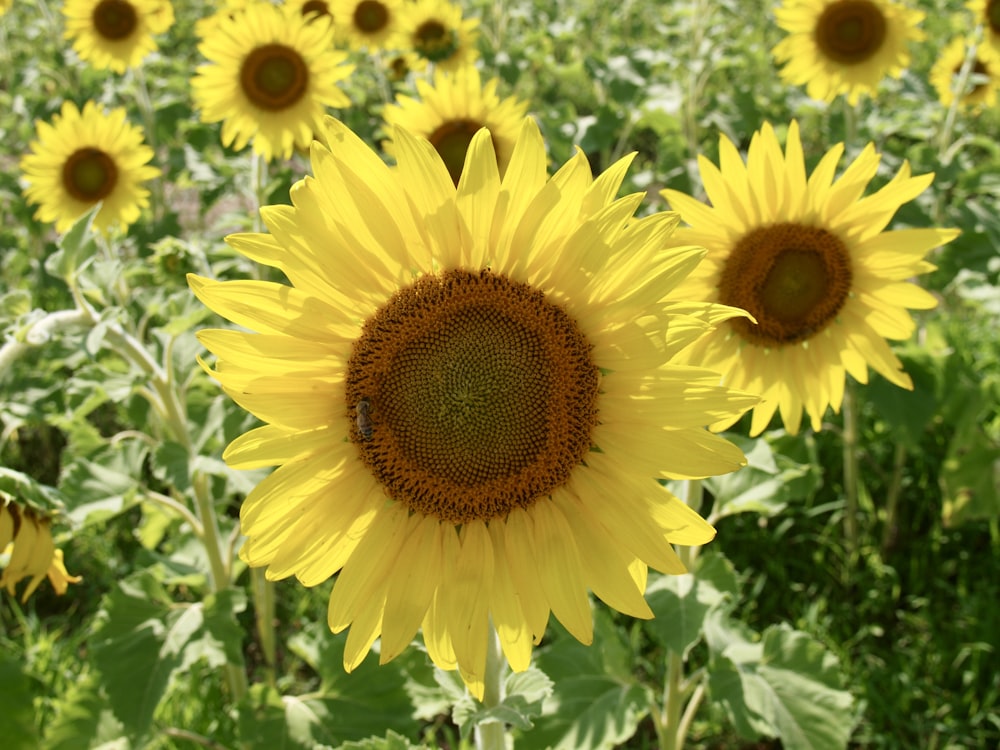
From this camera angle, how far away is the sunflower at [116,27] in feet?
17.0

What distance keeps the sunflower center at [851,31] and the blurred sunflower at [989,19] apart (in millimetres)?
595

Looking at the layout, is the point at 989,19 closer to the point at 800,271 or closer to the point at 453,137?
the point at 453,137

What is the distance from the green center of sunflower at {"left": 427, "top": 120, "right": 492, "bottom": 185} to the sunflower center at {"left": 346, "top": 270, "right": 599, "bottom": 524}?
7.81ft

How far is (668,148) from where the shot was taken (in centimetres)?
430

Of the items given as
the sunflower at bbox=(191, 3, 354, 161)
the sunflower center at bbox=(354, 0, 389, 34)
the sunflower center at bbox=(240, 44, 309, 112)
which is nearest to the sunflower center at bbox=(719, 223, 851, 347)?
the sunflower at bbox=(191, 3, 354, 161)

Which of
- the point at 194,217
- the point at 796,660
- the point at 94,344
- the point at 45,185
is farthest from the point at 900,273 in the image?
the point at 194,217

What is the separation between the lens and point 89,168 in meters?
4.32

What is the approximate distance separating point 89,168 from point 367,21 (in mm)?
1893

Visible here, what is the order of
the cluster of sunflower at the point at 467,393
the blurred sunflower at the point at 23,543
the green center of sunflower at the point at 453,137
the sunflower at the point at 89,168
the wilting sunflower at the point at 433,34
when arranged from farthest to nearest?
the wilting sunflower at the point at 433,34 < the sunflower at the point at 89,168 < the green center of sunflower at the point at 453,137 < the blurred sunflower at the point at 23,543 < the cluster of sunflower at the point at 467,393

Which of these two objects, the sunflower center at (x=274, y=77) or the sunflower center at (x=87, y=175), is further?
the sunflower center at (x=87, y=175)

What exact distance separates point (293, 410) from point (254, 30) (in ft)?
10.3

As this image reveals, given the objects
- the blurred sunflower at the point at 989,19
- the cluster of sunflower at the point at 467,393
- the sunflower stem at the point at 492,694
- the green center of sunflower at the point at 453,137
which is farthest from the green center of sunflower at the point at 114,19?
the sunflower stem at the point at 492,694

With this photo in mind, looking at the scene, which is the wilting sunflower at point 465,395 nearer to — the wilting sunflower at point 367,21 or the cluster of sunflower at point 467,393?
the cluster of sunflower at point 467,393

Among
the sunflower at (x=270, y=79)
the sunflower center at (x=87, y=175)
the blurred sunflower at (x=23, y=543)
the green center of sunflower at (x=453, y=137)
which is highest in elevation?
the sunflower at (x=270, y=79)
